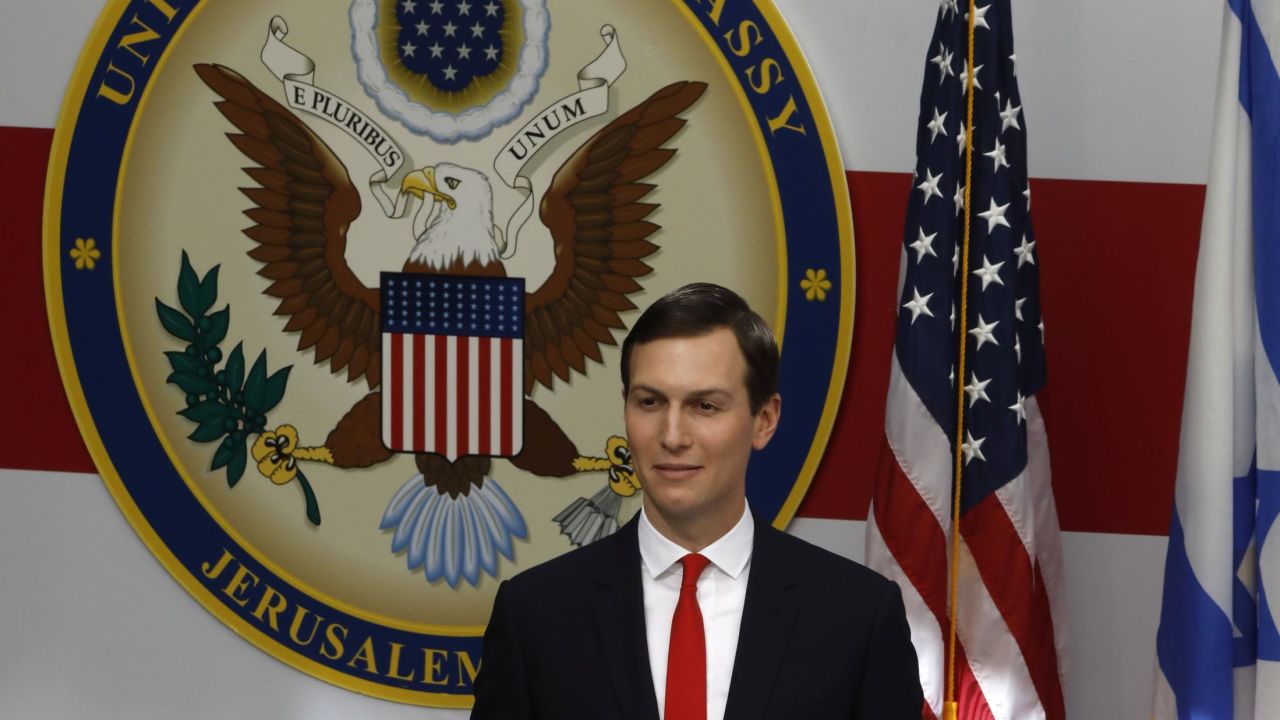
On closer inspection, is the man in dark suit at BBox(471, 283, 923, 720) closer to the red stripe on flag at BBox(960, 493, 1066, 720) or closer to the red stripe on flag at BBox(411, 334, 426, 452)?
the red stripe on flag at BBox(960, 493, 1066, 720)

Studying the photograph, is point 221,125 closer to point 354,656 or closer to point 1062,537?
point 354,656

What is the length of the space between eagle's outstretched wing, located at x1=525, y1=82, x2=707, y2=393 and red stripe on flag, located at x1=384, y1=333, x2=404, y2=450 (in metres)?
0.26

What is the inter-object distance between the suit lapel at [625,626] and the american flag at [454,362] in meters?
1.26

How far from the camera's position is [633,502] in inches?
108

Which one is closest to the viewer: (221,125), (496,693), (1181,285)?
(496,693)

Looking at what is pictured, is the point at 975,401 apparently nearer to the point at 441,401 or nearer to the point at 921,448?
the point at 921,448

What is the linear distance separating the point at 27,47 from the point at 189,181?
0.46m

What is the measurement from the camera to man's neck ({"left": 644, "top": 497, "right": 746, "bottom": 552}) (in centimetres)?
147

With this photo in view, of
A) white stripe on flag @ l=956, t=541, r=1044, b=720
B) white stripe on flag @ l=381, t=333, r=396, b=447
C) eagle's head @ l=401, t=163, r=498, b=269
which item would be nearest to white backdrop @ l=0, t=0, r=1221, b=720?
white stripe on flag @ l=956, t=541, r=1044, b=720

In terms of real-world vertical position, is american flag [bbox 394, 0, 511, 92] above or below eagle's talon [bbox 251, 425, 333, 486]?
above

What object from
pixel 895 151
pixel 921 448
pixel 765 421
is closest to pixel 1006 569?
pixel 921 448

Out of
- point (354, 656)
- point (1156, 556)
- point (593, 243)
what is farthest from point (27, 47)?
point (1156, 556)

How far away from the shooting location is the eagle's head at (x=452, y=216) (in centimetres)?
275

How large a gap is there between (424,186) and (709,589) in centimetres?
149
